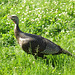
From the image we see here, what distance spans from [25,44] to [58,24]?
7.89ft

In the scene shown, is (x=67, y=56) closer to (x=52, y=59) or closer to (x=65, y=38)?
(x=52, y=59)

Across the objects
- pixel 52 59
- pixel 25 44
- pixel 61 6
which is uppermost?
pixel 61 6

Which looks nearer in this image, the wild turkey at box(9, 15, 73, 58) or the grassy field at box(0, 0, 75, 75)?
the grassy field at box(0, 0, 75, 75)

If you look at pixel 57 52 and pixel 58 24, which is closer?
pixel 57 52

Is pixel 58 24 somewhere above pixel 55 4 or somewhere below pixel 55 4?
below

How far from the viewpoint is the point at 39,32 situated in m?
6.84

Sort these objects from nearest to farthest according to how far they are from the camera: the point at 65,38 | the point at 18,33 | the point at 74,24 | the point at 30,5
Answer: the point at 18,33, the point at 65,38, the point at 74,24, the point at 30,5

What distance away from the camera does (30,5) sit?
875 centimetres

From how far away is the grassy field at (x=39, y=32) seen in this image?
14.8ft

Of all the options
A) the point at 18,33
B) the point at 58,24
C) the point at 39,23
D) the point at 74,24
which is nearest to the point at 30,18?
the point at 39,23

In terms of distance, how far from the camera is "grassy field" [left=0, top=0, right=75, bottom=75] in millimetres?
4517

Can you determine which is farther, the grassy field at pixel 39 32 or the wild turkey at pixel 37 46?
the wild turkey at pixel 37 46

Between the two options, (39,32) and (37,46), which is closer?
(37,46)

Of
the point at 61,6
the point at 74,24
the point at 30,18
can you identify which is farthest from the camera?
the point at 61,6
